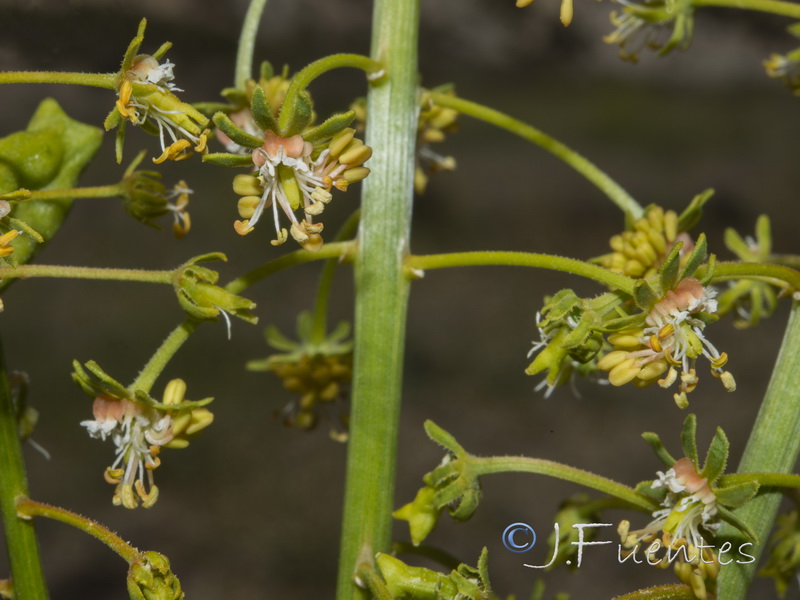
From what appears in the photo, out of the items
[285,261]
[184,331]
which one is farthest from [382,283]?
[184,331]

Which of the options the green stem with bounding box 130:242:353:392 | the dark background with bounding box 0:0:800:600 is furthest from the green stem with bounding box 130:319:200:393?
the dark background with bounding box 0:0:800:600

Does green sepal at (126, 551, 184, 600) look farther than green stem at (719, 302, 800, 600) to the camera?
No

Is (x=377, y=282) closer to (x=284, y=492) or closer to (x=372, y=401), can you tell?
(x=372, y=401)

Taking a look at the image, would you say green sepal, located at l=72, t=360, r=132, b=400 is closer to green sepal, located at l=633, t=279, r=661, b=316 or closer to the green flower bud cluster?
the green flower bud cluster

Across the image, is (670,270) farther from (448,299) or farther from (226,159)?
(448,299)

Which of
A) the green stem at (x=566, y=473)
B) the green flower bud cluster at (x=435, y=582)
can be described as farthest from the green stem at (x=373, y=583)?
the green stem at (x=566, y=473)
